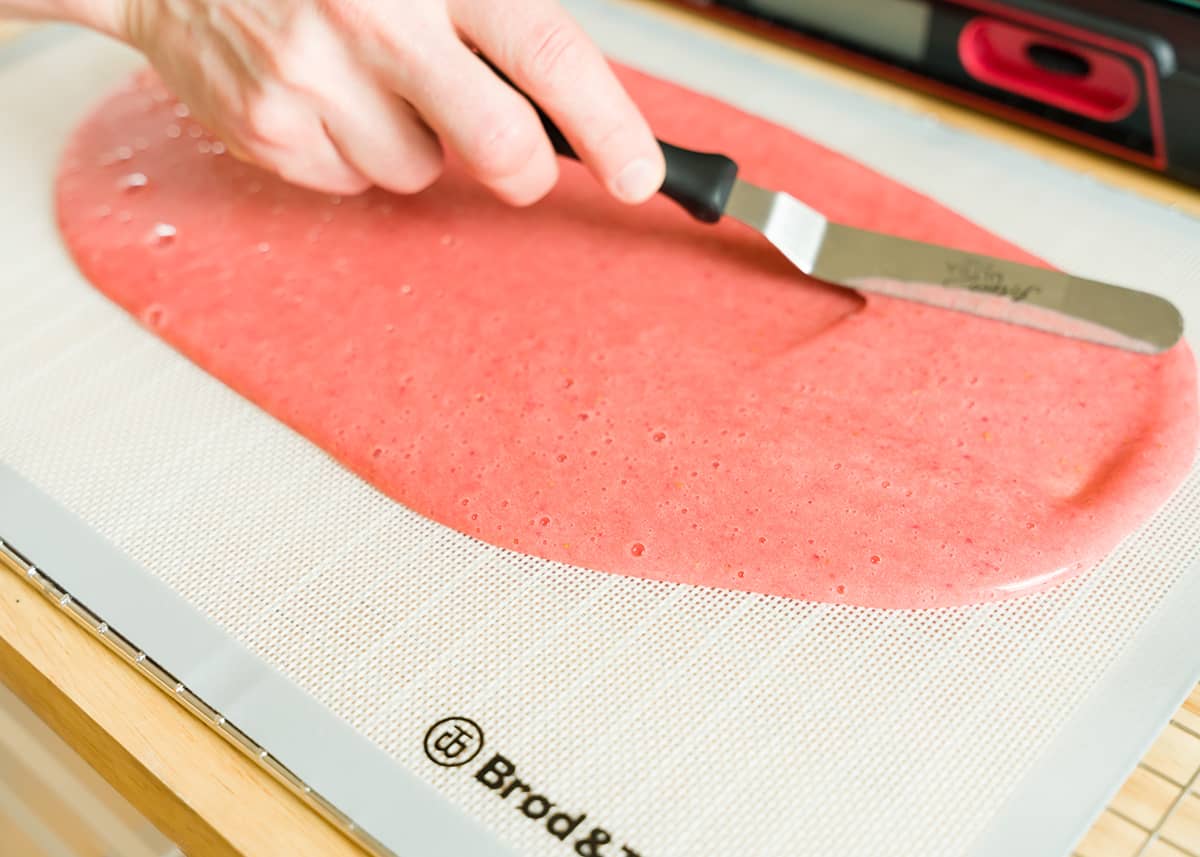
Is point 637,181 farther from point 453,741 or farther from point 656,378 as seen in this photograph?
point 453,741

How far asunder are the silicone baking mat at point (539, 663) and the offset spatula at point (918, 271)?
0.13 m

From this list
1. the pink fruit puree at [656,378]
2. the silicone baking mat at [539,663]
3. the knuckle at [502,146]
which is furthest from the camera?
the knuckle at [502,146]

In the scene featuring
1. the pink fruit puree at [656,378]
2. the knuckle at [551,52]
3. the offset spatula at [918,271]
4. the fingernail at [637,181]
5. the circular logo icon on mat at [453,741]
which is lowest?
the circular logo icon on mat at [453,741]

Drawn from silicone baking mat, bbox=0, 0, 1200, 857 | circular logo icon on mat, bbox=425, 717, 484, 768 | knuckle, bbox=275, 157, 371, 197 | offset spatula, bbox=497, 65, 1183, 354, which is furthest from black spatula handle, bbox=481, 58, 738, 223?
circular logo icon on mat, bbox=425, 717, 484, 768

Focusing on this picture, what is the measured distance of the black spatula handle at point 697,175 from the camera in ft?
2.43

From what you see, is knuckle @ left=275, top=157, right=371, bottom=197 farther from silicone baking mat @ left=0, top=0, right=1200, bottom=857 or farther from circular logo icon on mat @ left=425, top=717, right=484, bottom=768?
circular logo icon on mat @ left=425, top=717, right=484, bottom=768

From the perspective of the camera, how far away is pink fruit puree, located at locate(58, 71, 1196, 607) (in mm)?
603

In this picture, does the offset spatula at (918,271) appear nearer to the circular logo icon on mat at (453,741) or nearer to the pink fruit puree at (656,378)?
the pink fruit puree at (656,378)

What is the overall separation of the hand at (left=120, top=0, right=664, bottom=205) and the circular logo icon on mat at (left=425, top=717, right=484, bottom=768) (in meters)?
0.36

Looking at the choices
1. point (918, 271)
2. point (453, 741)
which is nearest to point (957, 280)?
point (918, 271)

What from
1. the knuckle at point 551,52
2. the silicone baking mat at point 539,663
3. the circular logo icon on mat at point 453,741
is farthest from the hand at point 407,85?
the circular logo icon on mat at point 453,741

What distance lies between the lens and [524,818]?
1.65ft

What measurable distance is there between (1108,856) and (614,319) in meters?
0.41

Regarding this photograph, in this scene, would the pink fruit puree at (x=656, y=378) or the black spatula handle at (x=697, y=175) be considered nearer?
the pink fruit puree at (x=656, y=378)
